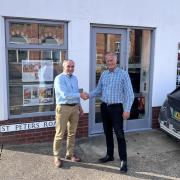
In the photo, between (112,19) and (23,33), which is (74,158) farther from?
(112,19)

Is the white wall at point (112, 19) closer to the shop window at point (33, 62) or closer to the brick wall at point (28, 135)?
the shop window at point (33, 62)

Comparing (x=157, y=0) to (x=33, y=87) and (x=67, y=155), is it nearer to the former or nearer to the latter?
(x=33, y=87)

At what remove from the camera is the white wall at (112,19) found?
16.4 ft

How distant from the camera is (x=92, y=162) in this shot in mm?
4652

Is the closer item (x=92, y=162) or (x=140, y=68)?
(x=92, y=162)

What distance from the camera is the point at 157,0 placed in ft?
19.8

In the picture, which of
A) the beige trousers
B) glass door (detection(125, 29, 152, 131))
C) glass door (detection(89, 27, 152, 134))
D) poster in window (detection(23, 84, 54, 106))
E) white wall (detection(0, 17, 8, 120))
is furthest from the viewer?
glass door (detection(125, 29, 152, 131))

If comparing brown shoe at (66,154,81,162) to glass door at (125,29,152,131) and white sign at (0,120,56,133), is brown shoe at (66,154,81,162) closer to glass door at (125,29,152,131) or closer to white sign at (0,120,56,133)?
white sign at (0,120,56,133)

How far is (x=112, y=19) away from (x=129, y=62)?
103 centimetres

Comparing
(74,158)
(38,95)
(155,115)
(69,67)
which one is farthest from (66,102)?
(155,115)

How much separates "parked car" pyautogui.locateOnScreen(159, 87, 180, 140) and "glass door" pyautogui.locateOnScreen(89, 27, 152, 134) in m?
0.96

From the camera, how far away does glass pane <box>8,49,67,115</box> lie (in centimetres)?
516

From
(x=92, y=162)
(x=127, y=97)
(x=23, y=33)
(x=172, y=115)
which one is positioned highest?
(x=23, y=33)

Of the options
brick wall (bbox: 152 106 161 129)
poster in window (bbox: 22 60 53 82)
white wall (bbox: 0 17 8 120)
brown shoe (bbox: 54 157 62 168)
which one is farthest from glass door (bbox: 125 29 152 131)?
white wall (bbox: 0 17 8 120)
